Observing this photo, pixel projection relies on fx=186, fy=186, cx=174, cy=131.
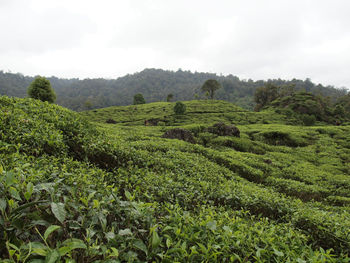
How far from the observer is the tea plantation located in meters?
1.87

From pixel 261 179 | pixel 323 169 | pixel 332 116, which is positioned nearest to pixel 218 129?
pixel 323 169

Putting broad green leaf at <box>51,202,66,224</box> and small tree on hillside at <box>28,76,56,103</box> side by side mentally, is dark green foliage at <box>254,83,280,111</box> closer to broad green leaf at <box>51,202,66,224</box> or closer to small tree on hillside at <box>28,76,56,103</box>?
small tree on hillside at <box>28,76,56,103</box>

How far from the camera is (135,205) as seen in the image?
246 cm

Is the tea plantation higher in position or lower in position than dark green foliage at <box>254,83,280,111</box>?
lower

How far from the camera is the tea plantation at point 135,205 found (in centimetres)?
187

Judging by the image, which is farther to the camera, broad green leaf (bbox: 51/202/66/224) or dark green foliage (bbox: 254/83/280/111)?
dark green foliage (bbox: 254/83/280/111)

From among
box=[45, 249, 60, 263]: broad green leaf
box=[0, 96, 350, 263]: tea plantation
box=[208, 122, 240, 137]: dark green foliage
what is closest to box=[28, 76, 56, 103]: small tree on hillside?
box=[208, 122, 240, 137]: dark green foliage

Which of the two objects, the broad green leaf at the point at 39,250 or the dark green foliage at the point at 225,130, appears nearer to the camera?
the broad green leaf at the point at 39,250

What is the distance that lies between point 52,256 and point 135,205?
1120 mm

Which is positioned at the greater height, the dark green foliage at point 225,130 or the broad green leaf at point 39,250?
the broad green leaf at point 39,250

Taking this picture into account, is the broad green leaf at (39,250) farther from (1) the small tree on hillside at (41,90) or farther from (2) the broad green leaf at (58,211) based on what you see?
(1) the small tree on hillside at (41,90)

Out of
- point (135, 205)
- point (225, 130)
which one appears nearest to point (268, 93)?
point (225, 130)

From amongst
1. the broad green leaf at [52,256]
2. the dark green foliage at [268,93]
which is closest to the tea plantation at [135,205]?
the broad green leaf at [52,256]

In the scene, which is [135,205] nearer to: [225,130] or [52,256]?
[52,256]
